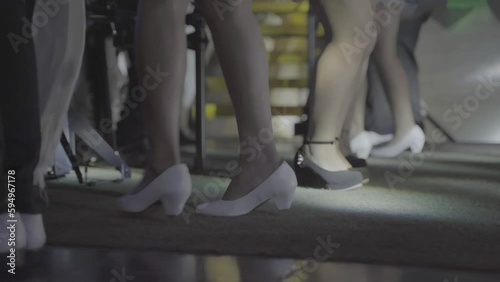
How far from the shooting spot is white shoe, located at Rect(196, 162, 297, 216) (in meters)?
1.49

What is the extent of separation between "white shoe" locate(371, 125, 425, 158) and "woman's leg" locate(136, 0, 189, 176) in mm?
1770

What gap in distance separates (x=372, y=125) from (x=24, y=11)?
2.85m

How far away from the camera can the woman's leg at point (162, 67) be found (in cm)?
147

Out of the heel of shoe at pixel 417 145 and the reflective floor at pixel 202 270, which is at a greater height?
the reflective floor at pixel 202 270

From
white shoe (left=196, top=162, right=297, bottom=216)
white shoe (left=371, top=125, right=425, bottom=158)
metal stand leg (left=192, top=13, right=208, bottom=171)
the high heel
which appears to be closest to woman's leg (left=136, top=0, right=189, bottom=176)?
white shoe (left=196, top=162, right=297, bottom=216)

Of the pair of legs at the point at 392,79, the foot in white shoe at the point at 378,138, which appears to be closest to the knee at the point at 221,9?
the pair of legs at the point at 392,79

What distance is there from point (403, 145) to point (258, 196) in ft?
5.80

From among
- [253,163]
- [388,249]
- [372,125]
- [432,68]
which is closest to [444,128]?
[432,68]

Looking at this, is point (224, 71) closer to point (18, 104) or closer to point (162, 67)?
point (162, 67)

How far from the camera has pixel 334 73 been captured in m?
2.01

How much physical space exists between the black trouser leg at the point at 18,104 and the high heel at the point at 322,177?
95 centimetres

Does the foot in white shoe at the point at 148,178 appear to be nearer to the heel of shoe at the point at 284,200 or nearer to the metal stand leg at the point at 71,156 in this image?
the heel of shoe at the point at 284,200

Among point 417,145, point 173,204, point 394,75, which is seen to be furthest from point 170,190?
point 417,145

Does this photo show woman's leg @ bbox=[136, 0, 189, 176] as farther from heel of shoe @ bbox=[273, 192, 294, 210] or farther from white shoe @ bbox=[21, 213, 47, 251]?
white shoe @ bbox=[21, 213, 47, 251]
